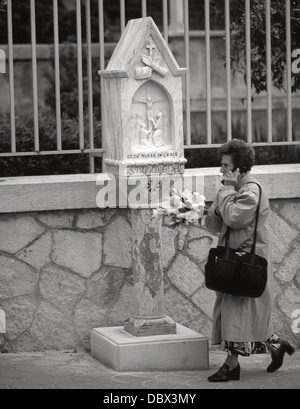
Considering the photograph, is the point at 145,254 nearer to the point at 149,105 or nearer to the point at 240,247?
the point at 240,247

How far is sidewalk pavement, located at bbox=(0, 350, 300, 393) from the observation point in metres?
6.46

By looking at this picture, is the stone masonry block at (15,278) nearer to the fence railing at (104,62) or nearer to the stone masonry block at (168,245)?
the fence railing at (104,62)

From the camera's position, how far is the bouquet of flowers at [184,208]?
258 inches

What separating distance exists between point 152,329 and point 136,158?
1.11 meters

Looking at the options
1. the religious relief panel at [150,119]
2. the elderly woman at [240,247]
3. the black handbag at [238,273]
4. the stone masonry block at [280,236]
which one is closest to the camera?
the black handbag at [238,273]

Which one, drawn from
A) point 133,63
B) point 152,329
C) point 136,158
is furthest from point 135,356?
point 133,63

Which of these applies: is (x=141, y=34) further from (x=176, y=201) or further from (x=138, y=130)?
(x=176, y=201)

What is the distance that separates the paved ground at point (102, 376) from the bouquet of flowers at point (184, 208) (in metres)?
0.98

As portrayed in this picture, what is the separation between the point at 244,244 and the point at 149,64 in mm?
1315

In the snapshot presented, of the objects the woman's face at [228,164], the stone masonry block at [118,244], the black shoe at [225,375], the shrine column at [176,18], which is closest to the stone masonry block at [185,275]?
the stone masonry block at [118,244]

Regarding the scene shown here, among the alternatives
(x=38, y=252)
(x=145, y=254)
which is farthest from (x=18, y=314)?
(x=145, y=254)

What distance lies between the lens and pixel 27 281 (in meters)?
7.27

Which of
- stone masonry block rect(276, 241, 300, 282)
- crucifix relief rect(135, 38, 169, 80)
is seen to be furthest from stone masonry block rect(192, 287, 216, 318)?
crucifix relief rect(135, 38, 169, 80)

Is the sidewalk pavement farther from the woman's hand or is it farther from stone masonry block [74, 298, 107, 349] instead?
the woman's hand
